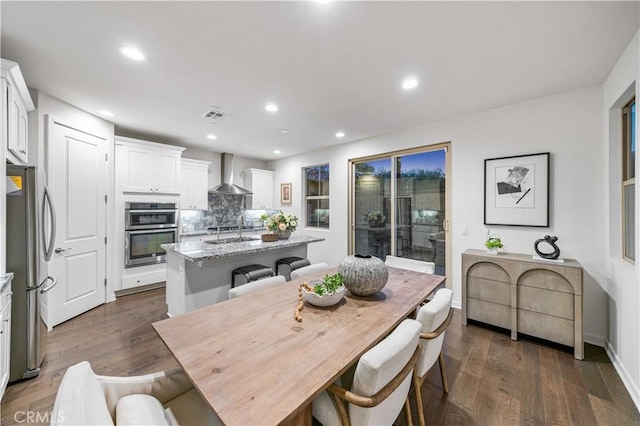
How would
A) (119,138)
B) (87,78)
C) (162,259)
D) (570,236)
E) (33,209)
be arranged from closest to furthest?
(33,209)
(87,78)
(570,236)
(119,138)
(162,259)

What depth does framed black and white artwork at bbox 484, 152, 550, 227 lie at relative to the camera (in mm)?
2826

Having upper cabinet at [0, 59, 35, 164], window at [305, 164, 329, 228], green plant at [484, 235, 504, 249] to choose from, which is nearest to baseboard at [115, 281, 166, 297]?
upper cabinet at [0, 59, 35, 164]

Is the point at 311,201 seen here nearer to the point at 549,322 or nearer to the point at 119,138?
the point at 119,138

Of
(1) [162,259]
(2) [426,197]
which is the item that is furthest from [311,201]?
(1) [162,259]

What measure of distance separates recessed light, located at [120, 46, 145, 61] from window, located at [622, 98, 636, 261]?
4.18m

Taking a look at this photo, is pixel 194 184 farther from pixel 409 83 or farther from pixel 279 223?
pixel 409 83

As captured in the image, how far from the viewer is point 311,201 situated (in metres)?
5.77

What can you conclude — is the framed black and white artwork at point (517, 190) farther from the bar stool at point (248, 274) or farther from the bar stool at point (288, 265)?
the bar stool at point (248, 274)

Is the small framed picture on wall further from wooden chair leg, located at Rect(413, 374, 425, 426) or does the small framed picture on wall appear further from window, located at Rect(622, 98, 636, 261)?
window, located at Rect(622, 98, 636, 261)

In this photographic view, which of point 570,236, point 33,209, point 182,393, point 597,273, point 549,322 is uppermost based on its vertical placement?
point 33,209

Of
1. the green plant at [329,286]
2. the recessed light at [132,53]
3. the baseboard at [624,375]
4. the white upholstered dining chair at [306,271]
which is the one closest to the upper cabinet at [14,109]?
the recessed light at [132,53]

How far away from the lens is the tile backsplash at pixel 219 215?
17.5ft

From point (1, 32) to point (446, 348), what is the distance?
4.56 metres

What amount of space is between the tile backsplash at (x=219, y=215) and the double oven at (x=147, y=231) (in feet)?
2.54
